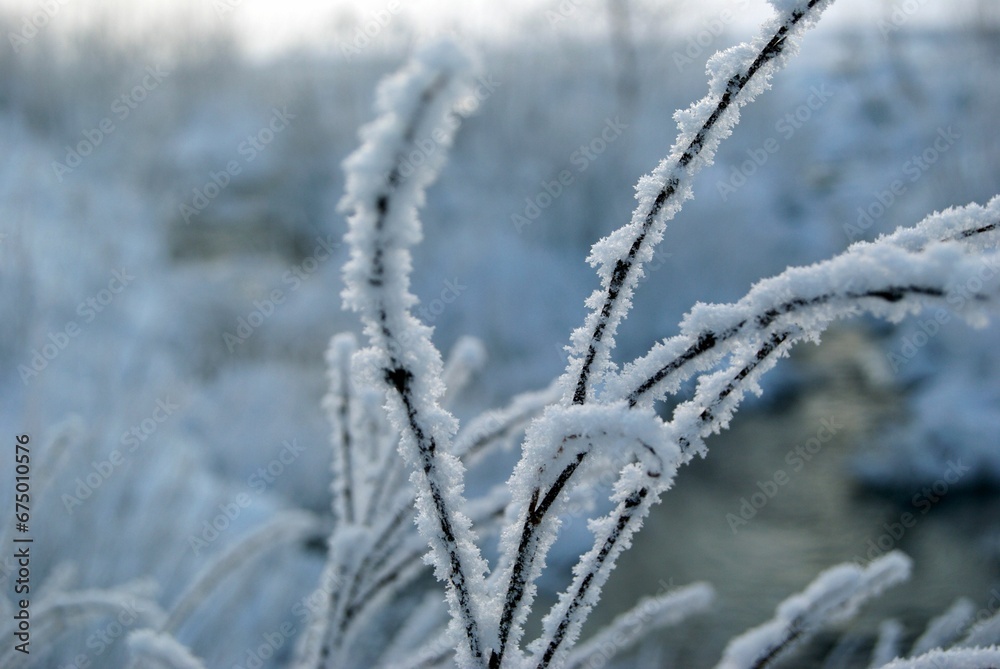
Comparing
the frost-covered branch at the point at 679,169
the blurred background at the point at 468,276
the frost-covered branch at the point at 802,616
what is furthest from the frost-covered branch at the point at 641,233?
the blurred background at the point at 468,276

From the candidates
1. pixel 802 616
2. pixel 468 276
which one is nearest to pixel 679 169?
pixel 802 616

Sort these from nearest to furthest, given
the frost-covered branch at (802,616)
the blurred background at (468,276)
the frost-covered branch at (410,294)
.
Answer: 1. the frost-covered branch at (410,294)
2. the frost-covered branch at (802,616)
3. the blurred background at (468,276)

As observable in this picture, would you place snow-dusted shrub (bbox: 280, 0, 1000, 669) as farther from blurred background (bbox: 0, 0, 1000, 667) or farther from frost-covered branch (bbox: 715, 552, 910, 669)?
blurred background (bbox: 0, 0, 1000, 667)

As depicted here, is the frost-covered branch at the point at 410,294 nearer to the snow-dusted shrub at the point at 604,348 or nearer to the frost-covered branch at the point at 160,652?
the snow-dusted shrub at the point at 604,348

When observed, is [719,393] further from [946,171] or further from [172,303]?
[946,171]

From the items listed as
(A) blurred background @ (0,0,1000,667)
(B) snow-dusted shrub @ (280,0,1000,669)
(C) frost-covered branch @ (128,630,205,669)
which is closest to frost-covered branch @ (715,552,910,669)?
(B) snow-dusted shrub @ (280,0,1000,669)

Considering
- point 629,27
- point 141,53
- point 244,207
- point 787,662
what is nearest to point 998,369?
point 787,662
